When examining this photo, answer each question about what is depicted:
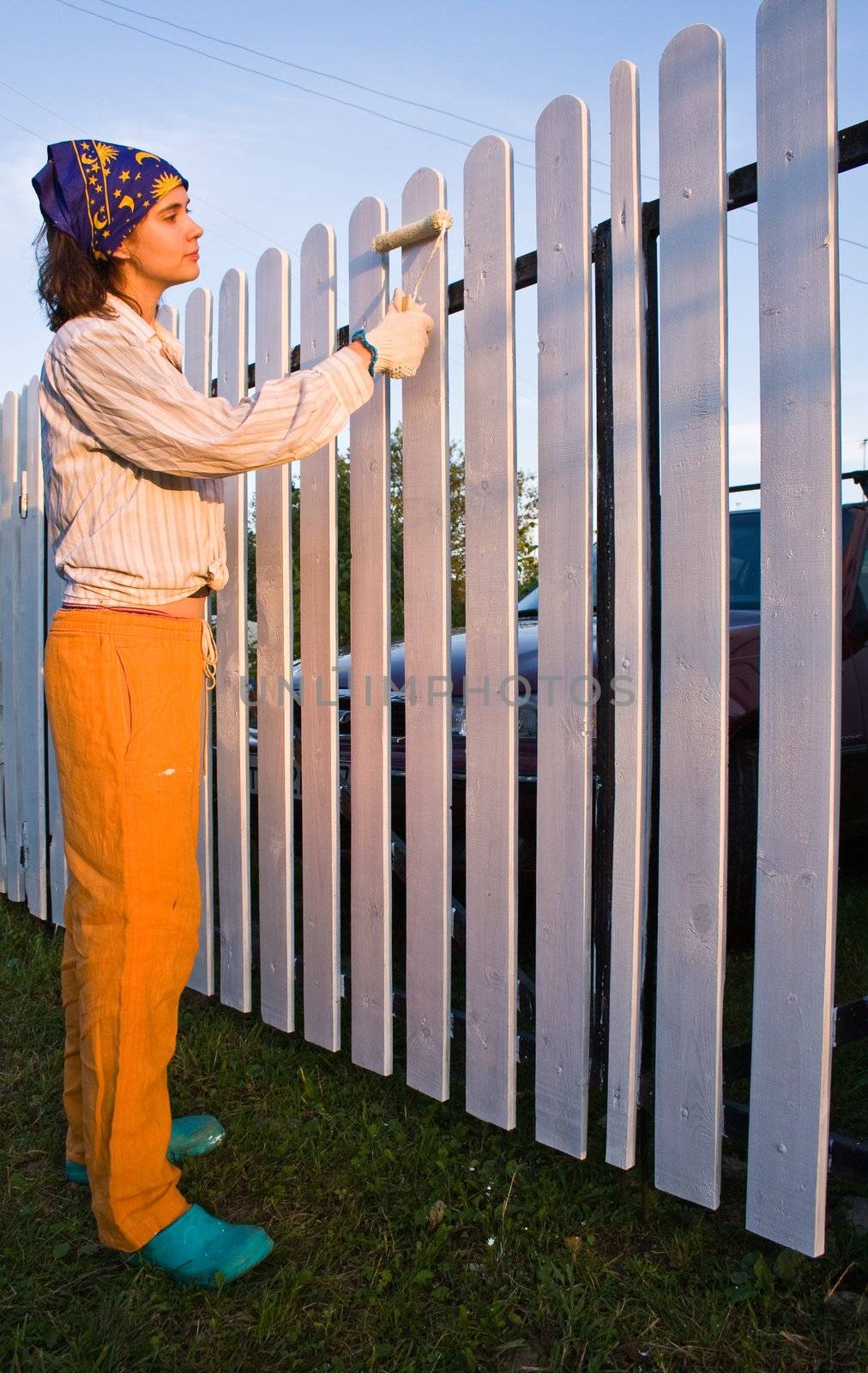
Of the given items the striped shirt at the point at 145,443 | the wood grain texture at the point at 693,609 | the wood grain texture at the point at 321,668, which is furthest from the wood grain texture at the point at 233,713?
the wood grain texture at the point at 693,609

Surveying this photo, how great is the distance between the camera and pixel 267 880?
2766 millimetres

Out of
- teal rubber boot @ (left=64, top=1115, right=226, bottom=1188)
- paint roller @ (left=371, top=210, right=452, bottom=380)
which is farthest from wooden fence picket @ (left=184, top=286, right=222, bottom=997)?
paint roller @ (left=371, top=210, right=452, bottom=380)

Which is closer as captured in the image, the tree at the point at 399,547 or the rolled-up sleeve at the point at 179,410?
the rolled-up sleeve at the point at 179,410

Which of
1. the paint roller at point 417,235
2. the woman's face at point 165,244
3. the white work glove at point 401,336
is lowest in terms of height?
the white work glove at point 401,336

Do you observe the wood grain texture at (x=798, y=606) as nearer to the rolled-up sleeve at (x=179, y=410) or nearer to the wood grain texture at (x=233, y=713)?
the rolled-up sleeve at (x=179, y=410)

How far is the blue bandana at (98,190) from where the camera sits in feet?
6.26

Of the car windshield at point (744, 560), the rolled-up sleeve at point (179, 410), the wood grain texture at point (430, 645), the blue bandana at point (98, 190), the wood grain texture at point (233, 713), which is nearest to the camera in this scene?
the rolled-up sleeve at point (179, 410)

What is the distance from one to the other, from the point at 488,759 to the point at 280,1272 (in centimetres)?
108

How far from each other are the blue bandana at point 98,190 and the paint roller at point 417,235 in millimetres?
524

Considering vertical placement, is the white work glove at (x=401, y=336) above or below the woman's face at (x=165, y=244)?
below

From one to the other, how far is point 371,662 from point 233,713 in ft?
2.04

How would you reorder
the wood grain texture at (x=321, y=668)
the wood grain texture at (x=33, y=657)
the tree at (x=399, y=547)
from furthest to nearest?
the tree at (x=399, y=547), the wood grain texture at (x=33, y=657), the wood grain texture at (x=321, y=668)

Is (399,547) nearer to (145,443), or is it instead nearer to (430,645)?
(430,645)

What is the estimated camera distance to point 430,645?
224 centimetres
